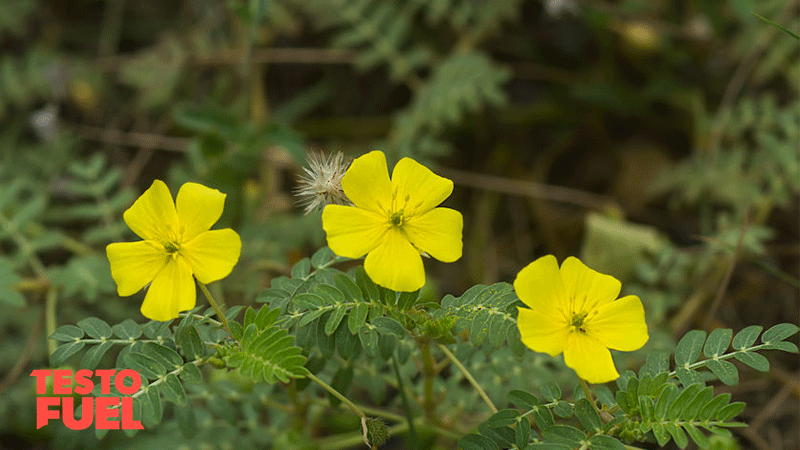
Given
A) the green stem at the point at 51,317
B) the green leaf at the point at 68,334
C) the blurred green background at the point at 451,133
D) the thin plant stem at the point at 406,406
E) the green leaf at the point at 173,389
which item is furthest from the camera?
the blurred green background at the point at 451,133

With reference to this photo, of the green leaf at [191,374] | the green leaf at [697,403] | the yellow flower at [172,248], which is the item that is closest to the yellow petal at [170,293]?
the yellow flower at [172,248]

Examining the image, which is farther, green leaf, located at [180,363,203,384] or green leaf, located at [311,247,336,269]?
green leaf, located at [311,247,336,269]

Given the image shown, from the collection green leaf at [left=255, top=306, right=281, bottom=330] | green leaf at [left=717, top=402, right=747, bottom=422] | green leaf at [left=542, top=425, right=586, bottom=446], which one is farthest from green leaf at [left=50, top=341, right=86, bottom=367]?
green leaf at [left=717, top=402, right=747, bottom=422]

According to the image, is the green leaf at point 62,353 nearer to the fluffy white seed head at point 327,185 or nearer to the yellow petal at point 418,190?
the fluffy white seed head at point 327,185

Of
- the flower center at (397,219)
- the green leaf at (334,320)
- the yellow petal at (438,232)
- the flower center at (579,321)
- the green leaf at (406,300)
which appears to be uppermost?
the flower center at (397,219)

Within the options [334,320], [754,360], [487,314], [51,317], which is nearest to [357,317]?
[334,320]

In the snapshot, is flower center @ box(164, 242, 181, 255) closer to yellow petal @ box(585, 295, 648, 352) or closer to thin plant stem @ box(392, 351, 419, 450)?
thin plant stem @ box(392, 351, 419, 450)
